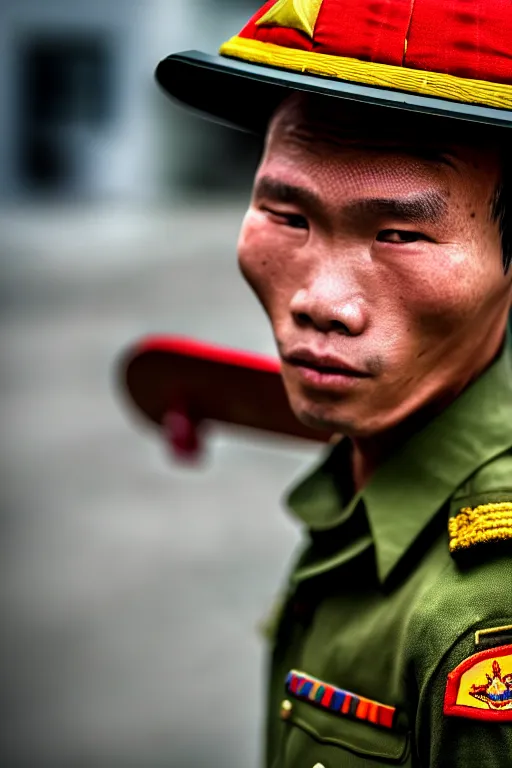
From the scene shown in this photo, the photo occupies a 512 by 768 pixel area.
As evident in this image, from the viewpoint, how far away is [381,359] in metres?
1.01

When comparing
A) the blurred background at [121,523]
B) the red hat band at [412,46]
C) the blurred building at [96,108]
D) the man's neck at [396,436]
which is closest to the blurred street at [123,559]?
the blurred background at [121,523]

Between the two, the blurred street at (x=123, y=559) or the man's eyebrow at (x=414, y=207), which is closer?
the man's eyebrow at (x=414, y=207)

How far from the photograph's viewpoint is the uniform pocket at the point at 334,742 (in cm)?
100

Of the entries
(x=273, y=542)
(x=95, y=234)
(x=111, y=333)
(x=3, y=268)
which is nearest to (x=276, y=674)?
(x=273, y=542)

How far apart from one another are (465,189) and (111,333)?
18.7ft

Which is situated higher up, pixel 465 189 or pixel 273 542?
pixel 465 189

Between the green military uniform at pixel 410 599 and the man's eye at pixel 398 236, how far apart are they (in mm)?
193

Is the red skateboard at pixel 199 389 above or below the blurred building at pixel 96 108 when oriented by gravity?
above

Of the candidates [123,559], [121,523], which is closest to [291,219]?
[123,559]

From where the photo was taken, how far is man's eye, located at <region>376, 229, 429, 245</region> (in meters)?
0.98

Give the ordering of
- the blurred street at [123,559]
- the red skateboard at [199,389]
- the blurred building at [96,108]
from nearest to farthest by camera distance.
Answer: the red skateboard at [199,389] < the blurred street at [123,559] < the blurred building at [96,108]

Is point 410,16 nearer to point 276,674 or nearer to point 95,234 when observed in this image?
point 276,674

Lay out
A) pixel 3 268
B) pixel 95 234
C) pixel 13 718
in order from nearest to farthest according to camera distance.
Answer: pixel 13 718, pixel 3 268, pixel 95 234

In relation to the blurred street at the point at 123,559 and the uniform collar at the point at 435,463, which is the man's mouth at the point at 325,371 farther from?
the blurred street at the point at 123,559
